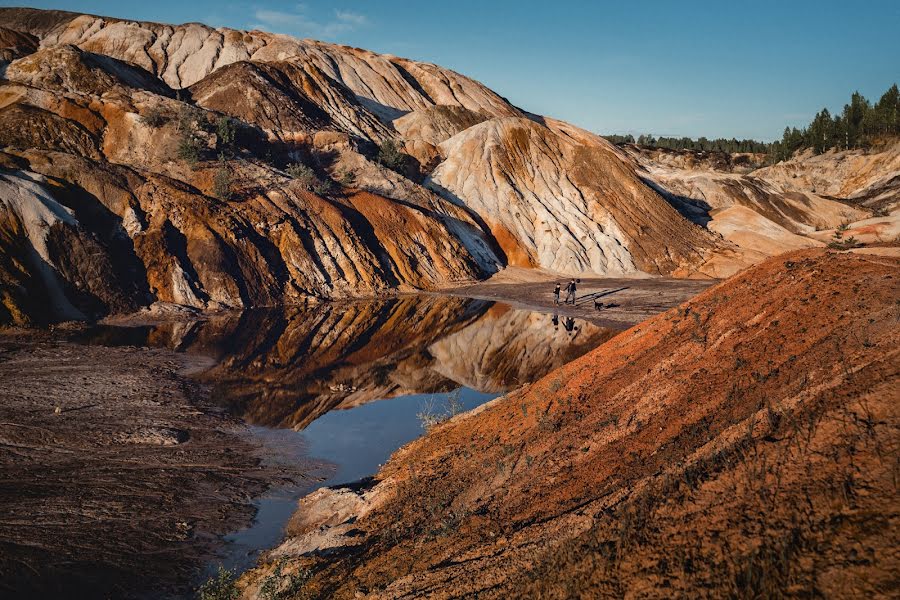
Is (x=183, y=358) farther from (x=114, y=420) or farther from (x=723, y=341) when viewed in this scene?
(x=723, y=341)

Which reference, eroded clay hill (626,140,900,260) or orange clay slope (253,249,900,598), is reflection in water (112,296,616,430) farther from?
eroded clay hill (626,140,900,260)

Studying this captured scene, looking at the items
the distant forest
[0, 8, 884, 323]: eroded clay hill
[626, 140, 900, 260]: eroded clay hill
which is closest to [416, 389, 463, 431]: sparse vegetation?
[0, 8, 884, 323]: eroded clay hill

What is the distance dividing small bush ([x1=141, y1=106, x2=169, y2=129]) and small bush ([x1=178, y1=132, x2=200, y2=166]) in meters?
2.63

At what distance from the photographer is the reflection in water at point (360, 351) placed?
1917cm

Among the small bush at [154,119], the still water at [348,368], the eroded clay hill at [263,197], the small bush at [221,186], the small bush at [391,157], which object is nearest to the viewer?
the still water at [348,368]

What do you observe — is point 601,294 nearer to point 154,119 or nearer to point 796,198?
point 154,119

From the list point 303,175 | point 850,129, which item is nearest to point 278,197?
point 303,175

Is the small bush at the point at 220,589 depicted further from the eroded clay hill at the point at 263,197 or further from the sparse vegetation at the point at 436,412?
the eroded clay hill at the point at 263,197

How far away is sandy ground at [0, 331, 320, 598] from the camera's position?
29.7ft

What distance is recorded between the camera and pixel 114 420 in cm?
1497

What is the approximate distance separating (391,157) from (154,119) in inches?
829

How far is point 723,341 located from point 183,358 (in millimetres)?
19790

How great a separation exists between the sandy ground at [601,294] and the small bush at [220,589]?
24.0 m

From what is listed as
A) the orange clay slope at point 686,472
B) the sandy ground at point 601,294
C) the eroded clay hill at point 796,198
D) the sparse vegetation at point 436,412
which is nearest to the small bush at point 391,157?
the sandy ground at point 601,294
